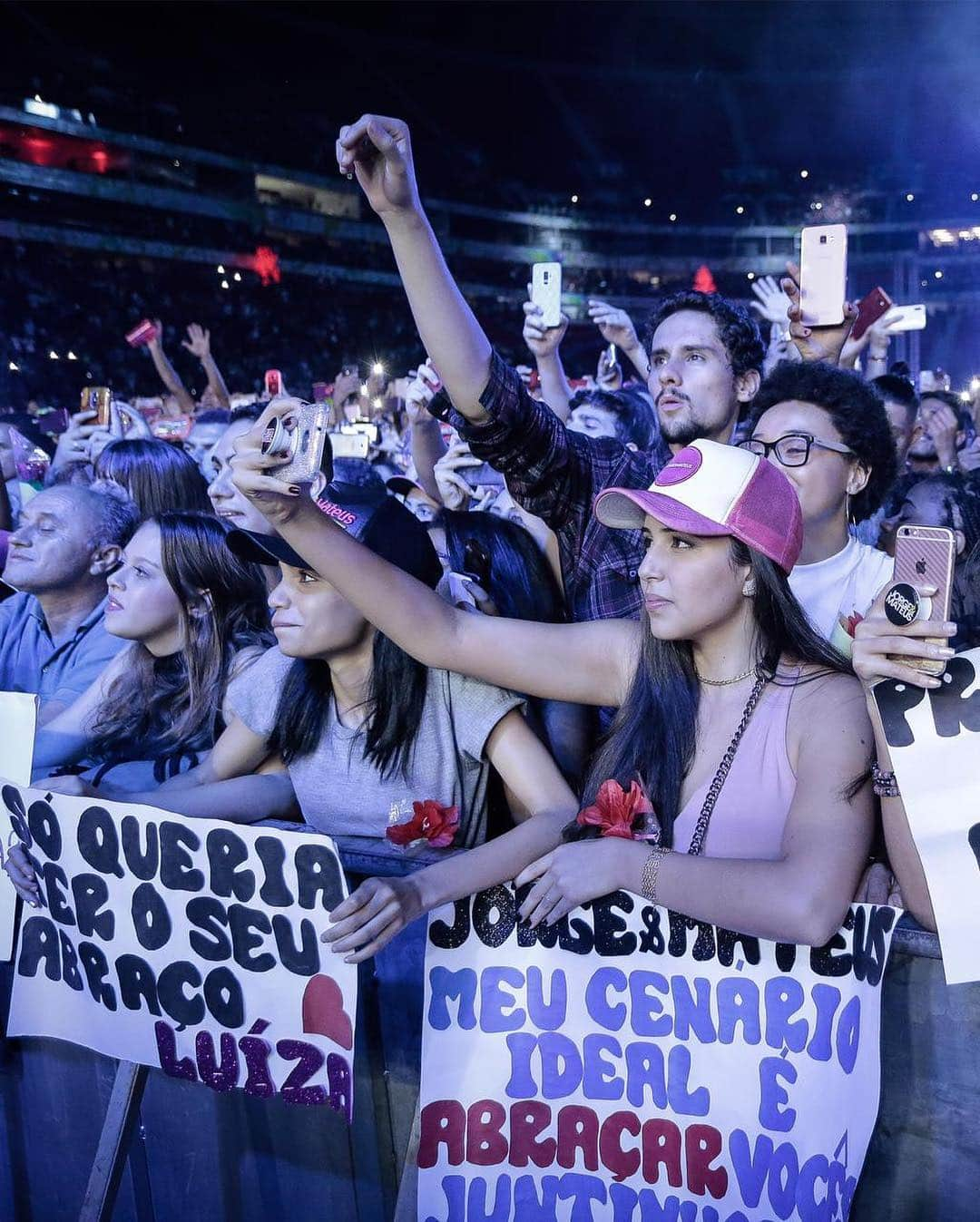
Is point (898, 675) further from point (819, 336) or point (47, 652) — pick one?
point (47, 652)

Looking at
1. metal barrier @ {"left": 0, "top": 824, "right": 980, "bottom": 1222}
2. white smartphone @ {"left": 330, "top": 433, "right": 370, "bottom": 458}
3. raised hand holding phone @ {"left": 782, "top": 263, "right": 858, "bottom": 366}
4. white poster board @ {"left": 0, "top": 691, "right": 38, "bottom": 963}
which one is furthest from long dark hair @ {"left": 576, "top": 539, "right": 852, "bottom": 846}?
white smartphone @ {"left": 330, "top": 433, "right": 370, "bottom": 458}

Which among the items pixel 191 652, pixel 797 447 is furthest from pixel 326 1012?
pixel 797 447

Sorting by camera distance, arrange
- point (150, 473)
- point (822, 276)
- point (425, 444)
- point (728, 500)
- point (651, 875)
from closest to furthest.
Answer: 1. point (651, 875)
2. point (728, 500)
3. point (822, 276)
4. point (150, 473)
5. point (425, 444)

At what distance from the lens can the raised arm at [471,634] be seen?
2092 millimetres

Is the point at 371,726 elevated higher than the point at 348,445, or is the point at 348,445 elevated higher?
the point at 348,445

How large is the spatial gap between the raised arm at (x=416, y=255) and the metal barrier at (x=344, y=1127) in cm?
101

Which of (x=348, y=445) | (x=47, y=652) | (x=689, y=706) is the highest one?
(x=348, y=445)

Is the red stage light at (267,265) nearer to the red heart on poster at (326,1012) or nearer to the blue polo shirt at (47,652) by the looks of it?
the blue polo shirt at (47,652)

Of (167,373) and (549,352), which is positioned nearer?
(549,352)

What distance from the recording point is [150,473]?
Answer: 4.54 metres

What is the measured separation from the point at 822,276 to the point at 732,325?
0.39 metres

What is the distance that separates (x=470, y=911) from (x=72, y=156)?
85.5 ft

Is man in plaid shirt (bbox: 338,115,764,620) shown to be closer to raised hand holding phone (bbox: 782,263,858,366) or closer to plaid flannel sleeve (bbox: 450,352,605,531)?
plaid flannel sleeve (bbox: 450,352,605,531)

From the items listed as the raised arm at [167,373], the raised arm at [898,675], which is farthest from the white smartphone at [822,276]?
the raised arm at [167,373]
